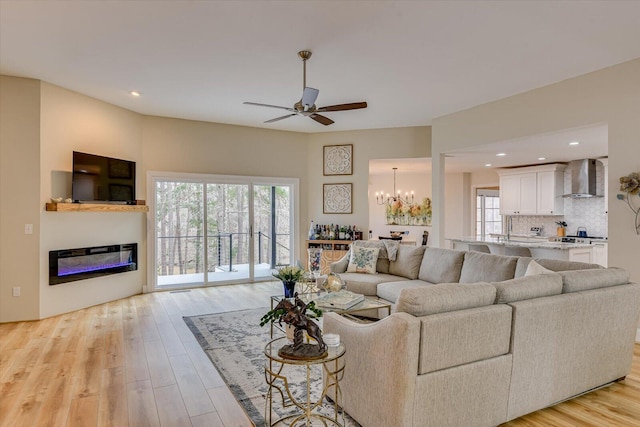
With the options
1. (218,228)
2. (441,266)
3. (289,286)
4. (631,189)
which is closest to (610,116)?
(631,189)

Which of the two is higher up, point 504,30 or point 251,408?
point 504,30

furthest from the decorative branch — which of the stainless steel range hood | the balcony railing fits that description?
the balcony railing

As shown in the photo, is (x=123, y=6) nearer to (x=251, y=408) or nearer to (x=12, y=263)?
(x=251, y=408)

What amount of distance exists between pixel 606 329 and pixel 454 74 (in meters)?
2.98

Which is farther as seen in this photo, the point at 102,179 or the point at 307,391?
the point at 102,179

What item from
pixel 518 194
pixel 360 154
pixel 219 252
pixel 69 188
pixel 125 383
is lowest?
pixel 125 383

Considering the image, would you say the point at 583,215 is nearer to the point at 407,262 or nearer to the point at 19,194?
the point at 407,262

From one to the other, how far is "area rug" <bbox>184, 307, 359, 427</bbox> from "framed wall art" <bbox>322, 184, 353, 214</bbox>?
116 inches

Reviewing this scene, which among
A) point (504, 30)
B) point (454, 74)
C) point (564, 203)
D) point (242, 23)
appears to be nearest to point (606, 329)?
point (504, 30)

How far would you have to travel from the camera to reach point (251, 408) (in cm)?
264

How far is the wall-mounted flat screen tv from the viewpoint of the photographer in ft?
16.4

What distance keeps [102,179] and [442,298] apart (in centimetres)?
506

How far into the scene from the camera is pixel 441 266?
454 centimetres

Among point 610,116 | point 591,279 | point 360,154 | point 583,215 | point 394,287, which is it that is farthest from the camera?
point 583,215
